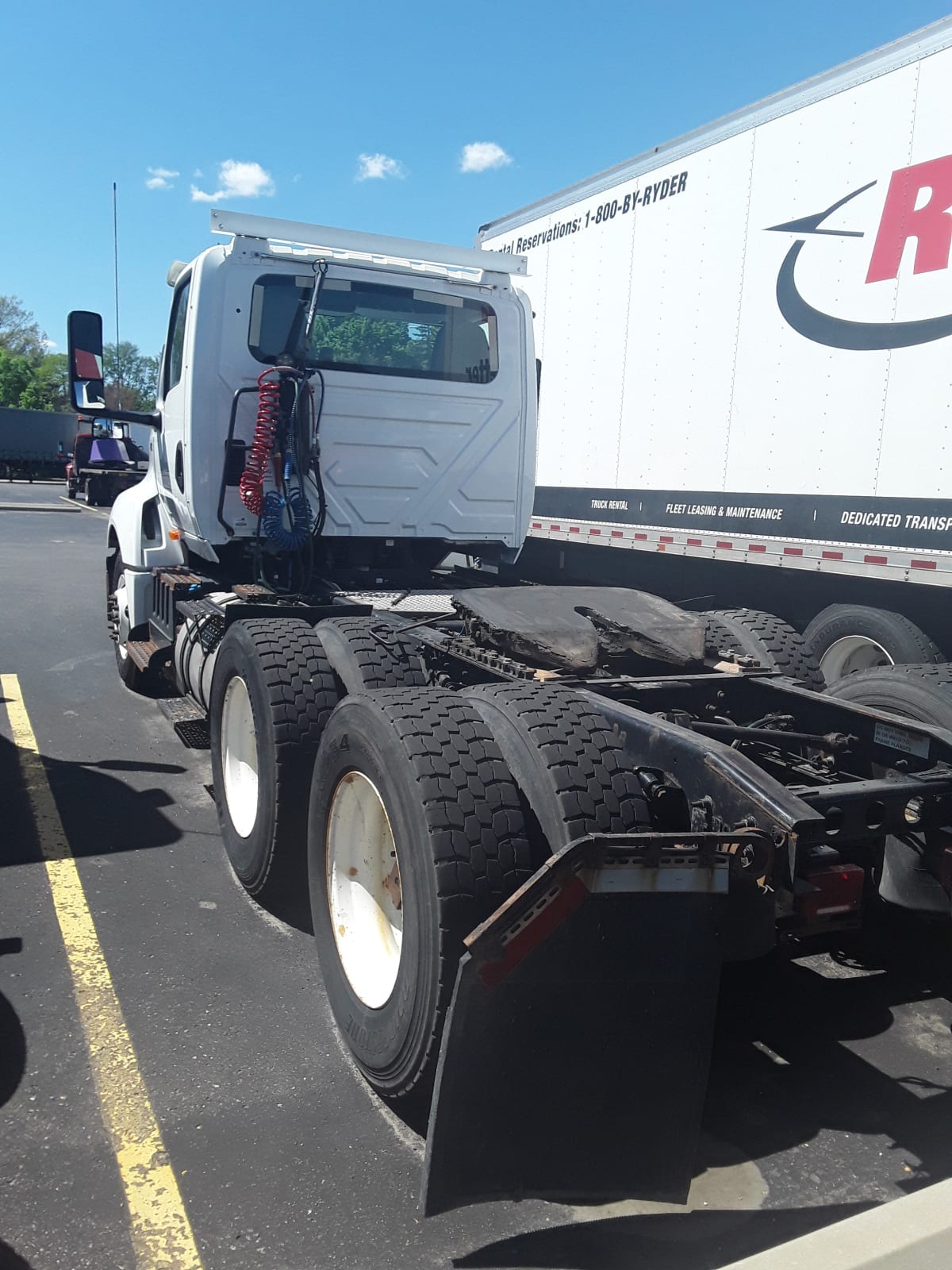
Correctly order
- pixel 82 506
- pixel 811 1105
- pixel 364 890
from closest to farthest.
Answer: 1. pixel 811 1105
2. pixel 364 890
3. pixel 82 506

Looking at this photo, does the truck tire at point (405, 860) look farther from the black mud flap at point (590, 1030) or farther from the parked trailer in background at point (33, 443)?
the parked trailer in background at point (33, 443)

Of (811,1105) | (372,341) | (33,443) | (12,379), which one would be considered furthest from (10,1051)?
(12,379)

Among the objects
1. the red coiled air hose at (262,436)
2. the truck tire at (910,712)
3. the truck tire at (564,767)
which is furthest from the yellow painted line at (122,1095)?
the truck tire at (910,712)

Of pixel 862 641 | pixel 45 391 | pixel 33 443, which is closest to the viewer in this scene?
pixel 862 641

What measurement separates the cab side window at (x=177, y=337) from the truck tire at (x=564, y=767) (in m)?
3.72

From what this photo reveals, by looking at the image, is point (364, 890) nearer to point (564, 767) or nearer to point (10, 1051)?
point (564, 767)

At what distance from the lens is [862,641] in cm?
659

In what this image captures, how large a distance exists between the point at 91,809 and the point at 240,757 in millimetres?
1272

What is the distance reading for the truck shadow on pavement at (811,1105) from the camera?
2.57 meters

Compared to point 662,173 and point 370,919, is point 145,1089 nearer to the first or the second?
point 370,919

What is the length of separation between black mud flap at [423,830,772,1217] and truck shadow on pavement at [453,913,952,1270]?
13 centimetres

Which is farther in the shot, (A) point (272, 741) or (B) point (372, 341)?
(B) point (372, 341)

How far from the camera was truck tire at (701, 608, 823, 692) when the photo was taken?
450 centimetres

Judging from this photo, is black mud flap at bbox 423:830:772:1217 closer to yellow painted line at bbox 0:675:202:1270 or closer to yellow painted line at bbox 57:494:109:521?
yellow painted line at bbox 0:675:202:1270
